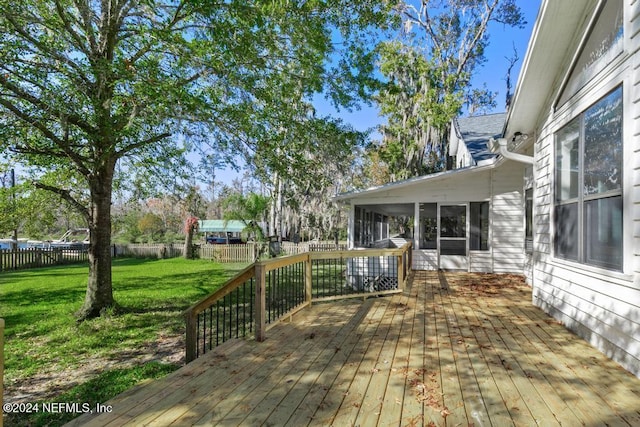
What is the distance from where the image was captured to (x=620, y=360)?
123 inches

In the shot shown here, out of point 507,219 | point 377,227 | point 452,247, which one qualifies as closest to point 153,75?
point 452,247

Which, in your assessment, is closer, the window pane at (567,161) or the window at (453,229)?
the window pane at (567,161)

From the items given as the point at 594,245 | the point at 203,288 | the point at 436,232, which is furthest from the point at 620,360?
the point at 203,288

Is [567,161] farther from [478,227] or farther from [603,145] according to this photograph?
[478,227]

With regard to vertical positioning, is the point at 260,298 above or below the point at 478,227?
below

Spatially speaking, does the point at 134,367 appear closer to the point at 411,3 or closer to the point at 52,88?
the point at 52,88

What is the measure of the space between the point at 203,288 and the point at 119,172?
4.01 m

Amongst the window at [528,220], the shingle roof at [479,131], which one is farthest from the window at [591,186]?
the shingle roof at [479,131]

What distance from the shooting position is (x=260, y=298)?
3.93 metres

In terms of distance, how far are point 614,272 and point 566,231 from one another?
1.27 m

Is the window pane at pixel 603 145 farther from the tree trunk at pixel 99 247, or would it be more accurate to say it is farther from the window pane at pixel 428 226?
the tree trunk at pixel 99 247

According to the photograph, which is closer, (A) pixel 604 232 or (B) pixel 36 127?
(A) pixel 604 232

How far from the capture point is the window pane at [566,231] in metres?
4.08

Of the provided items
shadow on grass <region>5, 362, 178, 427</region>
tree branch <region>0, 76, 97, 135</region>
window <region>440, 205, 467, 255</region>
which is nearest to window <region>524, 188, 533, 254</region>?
window <region>440, 205, 467, 255</region>
